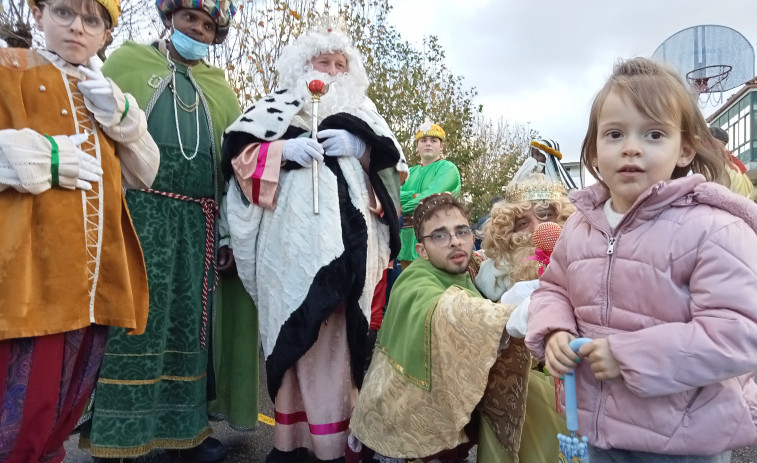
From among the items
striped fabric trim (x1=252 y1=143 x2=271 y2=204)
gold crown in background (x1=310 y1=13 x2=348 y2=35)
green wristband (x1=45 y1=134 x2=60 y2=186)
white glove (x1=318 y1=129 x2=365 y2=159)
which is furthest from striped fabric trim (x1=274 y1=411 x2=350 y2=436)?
gold crown in background (x1=310 y1=13 x2=348 y2=35)

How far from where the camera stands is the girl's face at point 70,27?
1.92 meters

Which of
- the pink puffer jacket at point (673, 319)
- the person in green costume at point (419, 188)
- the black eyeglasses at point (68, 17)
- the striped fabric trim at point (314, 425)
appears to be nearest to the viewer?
the pink puffer jacket at point (673, 319)

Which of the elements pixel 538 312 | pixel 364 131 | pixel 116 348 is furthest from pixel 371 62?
pixel 538 312

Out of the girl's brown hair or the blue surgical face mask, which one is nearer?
the girl's brown hair

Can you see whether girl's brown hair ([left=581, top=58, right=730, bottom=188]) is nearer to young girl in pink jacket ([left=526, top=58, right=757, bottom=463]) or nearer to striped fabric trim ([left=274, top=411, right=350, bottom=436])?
young girl in pink jacket ([left=526, top=58, right=757, bottom=463])

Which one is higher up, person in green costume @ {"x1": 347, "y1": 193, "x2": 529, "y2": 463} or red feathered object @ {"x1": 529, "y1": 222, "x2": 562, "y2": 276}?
red feathered object @ {"x1": 529, "y1": 222, "x2": 562, "y2": 276}

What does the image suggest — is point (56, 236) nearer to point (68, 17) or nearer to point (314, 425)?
point (68, 17)

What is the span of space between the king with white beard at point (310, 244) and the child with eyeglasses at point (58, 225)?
70 cm

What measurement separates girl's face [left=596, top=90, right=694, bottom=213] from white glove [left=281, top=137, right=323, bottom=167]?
1.49m

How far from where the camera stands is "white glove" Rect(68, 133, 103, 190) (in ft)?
6.29

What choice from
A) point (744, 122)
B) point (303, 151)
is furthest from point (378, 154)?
point (744, 122)

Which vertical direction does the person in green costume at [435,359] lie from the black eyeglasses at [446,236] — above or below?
below

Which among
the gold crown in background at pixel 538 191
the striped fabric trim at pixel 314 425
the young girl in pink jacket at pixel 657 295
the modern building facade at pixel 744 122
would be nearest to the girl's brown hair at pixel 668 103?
the young girl in pink jacket at pixel 657 295

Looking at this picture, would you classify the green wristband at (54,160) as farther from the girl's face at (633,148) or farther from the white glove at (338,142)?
the girl's face at (633,148)
